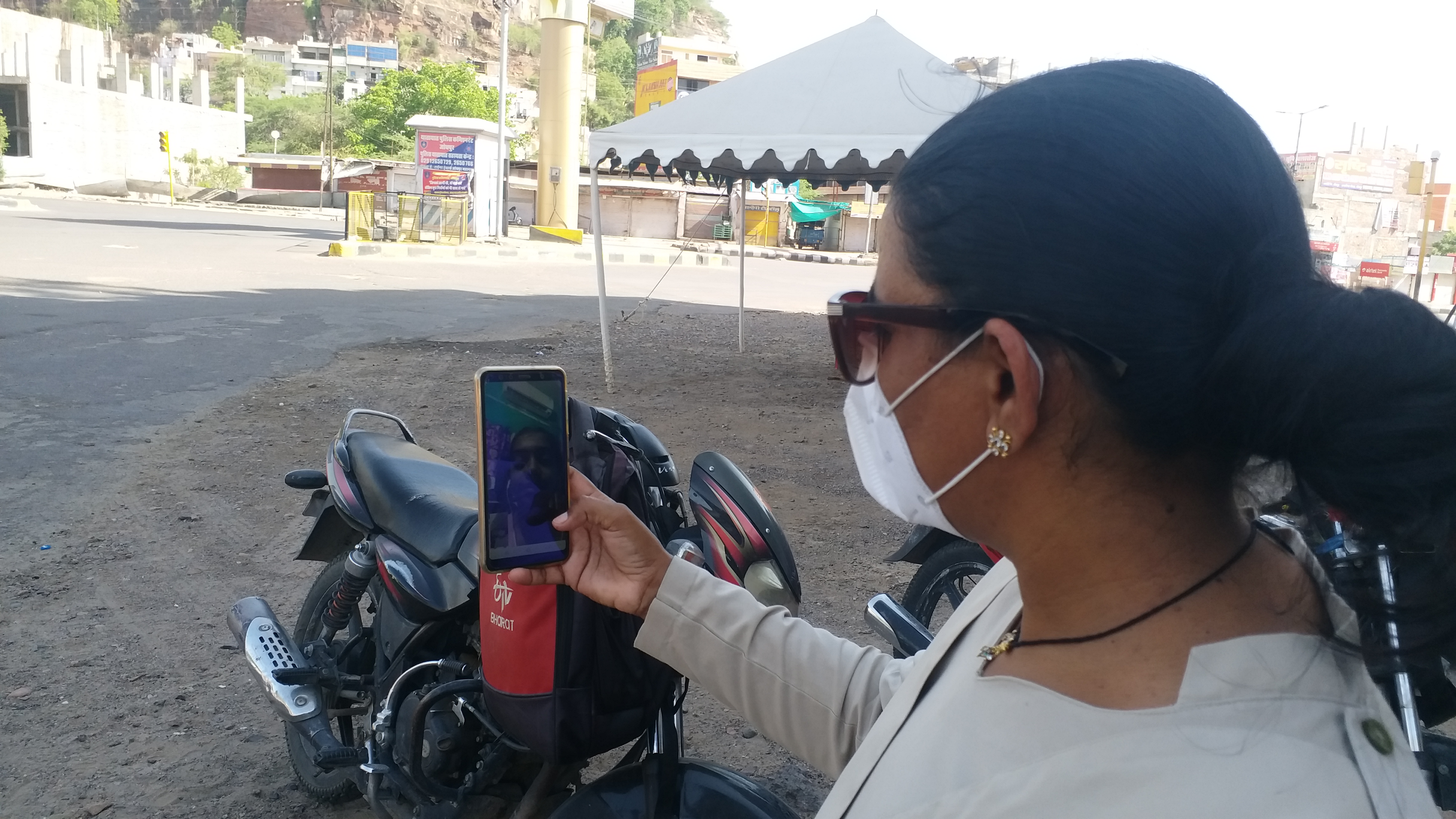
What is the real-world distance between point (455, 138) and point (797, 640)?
26581mm

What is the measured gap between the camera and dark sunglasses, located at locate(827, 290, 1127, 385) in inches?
33.1

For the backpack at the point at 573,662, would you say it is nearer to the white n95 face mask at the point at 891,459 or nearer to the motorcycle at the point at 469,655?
the motorcycle at the point at 469,655

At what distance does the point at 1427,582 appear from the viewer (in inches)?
31.9

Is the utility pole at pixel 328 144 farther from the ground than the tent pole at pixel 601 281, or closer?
farther from the ground

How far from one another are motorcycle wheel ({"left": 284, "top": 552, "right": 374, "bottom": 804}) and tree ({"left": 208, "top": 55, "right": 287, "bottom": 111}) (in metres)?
90.5

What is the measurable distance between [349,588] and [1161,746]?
2.34 m

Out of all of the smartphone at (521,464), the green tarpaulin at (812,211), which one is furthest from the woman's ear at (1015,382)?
the green tarpaulin at (812,211)

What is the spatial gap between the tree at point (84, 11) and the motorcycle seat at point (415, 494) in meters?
110

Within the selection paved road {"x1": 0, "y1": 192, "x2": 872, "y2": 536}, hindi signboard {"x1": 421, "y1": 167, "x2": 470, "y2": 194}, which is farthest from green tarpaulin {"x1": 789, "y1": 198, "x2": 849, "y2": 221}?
hindi signboard {"x1": 421, "y1": 167, "x2": 470, "y2": 194}

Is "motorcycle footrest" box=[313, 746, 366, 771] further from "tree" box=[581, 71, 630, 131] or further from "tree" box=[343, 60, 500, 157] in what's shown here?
"tree" box=[581, 71, 630, 131]

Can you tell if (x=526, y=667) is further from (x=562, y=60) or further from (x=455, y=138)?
(x=562, y=60)

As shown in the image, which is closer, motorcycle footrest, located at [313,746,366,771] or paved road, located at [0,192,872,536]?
motorcycle footrest, located at [313,746,366,771]

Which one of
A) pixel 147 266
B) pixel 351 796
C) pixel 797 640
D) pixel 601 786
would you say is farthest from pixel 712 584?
pixel 147 266

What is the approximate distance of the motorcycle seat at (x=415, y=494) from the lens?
7.65 feet
